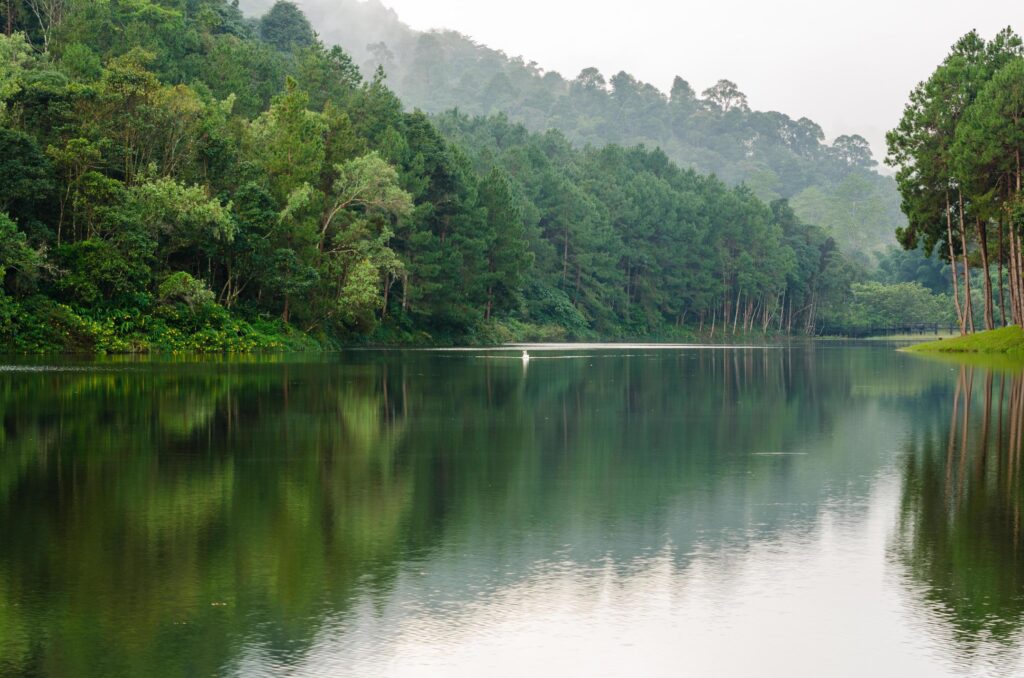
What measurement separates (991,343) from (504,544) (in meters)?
70.8

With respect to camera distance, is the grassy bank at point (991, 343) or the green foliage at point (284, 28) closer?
the grassy bank at point (991, 343)

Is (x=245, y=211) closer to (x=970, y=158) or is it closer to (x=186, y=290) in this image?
(x=186, y=290)

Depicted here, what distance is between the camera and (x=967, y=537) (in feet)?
47.0

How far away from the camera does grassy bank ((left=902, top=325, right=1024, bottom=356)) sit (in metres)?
73.9

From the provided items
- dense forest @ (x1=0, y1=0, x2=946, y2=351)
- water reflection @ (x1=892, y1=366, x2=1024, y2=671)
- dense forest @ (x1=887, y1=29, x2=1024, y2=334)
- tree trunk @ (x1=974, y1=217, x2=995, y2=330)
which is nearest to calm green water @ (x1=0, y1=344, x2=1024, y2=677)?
water reflection @ (x1=892, y1=366, x2=1024, y2=671)

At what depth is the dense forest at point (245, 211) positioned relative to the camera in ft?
211

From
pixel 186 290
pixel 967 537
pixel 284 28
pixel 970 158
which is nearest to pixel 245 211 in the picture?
pixel 186 290

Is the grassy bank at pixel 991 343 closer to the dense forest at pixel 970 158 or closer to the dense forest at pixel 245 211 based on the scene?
the dense forest at pixel 970 158

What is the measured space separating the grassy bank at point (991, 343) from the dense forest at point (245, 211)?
38986 mm

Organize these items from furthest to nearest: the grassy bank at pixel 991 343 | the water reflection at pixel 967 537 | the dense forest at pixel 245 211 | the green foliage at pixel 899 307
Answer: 1. the green foliage at pixel 899 307
2. the grassy bank at pixel 991 343
3. the dense forest at pixel 245 211
4. the water reflection at pixel 967 537

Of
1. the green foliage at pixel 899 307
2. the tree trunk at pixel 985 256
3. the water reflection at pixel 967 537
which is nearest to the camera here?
the water reflection at pixel 967 537

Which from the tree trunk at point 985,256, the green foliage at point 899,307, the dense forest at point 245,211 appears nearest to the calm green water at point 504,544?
the dense forest at point 245,211

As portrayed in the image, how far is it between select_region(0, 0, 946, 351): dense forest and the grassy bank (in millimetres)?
38986

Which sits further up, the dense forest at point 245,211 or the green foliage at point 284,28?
the green foliage at point 284,28
